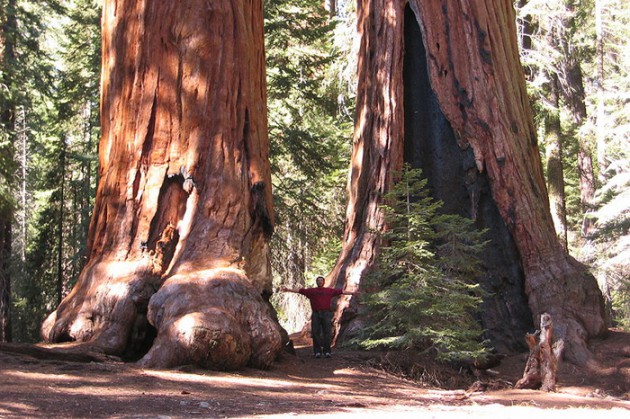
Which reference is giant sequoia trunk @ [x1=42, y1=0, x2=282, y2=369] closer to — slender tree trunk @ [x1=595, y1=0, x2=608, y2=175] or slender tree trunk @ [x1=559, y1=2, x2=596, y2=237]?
slender tree trunk @ [x1=595, y1=0, x2=608, y2=175]

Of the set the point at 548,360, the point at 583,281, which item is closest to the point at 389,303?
the point at 548,360

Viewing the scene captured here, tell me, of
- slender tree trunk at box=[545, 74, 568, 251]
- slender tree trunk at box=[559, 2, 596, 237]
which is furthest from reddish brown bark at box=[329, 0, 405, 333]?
slender tree trunk at box=[559, 2, 596, 237]

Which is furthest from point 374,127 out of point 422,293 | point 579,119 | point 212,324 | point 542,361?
point 579,119

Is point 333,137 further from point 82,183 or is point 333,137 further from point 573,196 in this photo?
point 573,196

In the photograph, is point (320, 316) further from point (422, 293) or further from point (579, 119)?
point (579, 119)

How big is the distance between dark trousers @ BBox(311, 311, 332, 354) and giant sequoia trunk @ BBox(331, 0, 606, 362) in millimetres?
989

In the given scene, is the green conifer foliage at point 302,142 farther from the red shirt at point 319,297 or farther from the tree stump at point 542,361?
the tree stump at point 542,361

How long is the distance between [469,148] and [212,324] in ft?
A: 22.5

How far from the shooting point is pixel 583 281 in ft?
41.0

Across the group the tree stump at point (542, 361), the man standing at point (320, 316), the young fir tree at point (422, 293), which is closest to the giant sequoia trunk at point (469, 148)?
the man standing at point (320, 316)

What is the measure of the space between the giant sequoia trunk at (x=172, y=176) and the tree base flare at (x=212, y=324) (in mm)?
38

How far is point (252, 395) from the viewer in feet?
23.3

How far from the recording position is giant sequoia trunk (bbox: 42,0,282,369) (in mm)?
9250

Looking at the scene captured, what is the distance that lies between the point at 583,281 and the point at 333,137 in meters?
10.4
